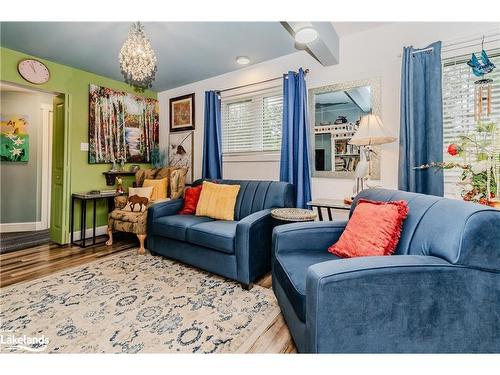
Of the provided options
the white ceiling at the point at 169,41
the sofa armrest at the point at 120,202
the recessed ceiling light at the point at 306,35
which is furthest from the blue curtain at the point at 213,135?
the recessed ceiling light at the point at 306,35

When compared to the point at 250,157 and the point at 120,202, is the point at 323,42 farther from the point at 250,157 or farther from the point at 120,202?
the point at 120,202

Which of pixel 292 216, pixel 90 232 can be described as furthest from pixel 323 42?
pixel 90 232

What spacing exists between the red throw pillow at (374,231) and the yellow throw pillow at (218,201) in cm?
132

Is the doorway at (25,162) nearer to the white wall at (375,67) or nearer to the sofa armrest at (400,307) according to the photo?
the white wall at (375,67)

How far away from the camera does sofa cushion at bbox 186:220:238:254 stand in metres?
2.11

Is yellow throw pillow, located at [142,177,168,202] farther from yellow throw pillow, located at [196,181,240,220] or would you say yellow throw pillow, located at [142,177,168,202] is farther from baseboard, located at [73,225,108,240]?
baseboard, located at [73,225,108,240]

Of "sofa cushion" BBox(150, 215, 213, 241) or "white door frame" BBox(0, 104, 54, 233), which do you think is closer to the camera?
"sofa cushion" BBox(150, 215, 213, 241)

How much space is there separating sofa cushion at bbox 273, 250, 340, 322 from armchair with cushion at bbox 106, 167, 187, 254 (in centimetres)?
192

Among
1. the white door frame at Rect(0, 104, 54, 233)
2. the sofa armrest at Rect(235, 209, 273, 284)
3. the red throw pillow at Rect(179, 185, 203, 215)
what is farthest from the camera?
the white door frame at Rect(0, 104, 54, 233)

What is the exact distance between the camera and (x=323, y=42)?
2211 mm

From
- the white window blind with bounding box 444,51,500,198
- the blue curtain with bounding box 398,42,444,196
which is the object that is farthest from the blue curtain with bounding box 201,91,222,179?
the white window blind with bounding box 444,51,500,198

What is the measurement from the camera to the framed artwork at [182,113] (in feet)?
12.7
